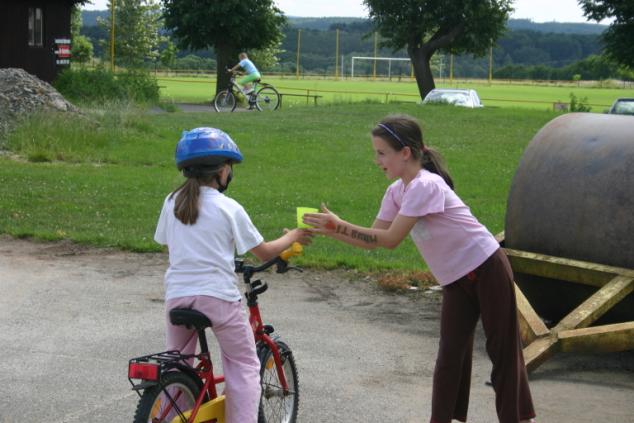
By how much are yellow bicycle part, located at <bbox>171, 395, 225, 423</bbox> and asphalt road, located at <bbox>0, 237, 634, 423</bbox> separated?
1103 mm

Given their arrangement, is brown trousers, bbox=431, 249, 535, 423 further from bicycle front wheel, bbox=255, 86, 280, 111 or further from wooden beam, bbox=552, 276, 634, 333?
bicycle front wheel, bbox=255, 86, 280, 111

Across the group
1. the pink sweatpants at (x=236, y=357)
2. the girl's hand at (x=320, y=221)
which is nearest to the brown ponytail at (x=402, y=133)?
the girl's hand at (x=320, y=221)

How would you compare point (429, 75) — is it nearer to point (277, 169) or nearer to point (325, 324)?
point (277, 169)

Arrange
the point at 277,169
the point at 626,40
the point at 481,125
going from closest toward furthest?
1. the point at 277,169
2. the point at 481,125
3. the point at 626,40

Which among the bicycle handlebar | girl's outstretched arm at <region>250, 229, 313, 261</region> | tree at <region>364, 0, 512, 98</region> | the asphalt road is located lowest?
the asphalt road

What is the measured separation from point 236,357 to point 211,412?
0.81 feet

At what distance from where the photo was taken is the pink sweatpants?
4.38m

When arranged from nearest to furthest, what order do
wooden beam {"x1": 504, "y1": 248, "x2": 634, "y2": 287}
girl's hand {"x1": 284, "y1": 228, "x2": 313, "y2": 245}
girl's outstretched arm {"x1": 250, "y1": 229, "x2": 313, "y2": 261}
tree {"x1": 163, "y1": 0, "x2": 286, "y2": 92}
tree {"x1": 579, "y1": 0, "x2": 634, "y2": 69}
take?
girl's outstretched arm {"x1": 250, "y1": 229, "x2": 313, "y2": 261}
girl's hand {"x1": 284, "y1": 228, "x2": 313, "y2": 245}
wooden beam {"x1": 504, "y1": 248, "x2": 634, "y2": 287}
tree {"x1": 579, "y1": 0, "x2": 634, "y2": 69}
tree {"x1": 163, "y1": 0, "x2": 286, "y2": 92}

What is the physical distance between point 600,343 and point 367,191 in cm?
872

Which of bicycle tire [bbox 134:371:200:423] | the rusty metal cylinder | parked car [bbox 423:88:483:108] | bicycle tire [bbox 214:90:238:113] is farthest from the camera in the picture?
parked car [bbox 423:88:483:108]

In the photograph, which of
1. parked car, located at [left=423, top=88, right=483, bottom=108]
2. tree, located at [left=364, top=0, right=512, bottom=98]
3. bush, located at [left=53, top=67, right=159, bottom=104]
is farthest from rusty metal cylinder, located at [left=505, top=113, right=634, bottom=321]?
tree, located at [left=364, top=0, right=512, bottom=98]

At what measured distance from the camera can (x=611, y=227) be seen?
673 centimetres

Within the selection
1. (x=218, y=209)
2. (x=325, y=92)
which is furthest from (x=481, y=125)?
(x=325, y=92)

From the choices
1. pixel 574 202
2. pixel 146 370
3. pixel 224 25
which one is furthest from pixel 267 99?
pixel 146 370
